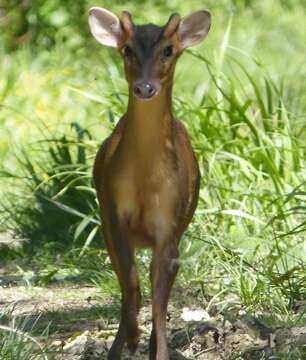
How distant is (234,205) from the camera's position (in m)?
7.68

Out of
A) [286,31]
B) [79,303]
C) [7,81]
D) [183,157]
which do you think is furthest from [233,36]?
[183,157]

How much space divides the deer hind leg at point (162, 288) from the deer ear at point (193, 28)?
0.87 meters

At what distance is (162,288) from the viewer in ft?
18.3

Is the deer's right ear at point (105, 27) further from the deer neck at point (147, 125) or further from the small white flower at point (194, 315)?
the small white flower at point (194, 315)

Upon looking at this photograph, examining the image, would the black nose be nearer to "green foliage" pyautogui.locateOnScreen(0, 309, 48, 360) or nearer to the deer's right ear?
the deer's right ear

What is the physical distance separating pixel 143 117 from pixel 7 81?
5.91 m

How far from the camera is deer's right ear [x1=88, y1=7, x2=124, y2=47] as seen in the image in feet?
19.3

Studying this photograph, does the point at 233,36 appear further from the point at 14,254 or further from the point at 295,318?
the point at 295,318

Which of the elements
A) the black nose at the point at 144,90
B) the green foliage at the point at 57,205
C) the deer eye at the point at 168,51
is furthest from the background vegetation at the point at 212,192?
the black nose at the point at 144,90

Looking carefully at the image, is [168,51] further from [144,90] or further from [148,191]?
[148,191]

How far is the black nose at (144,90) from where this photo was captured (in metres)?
5.34

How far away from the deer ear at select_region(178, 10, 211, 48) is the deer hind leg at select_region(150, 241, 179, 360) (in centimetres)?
87

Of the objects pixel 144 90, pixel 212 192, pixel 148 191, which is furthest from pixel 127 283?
pixel 212 192

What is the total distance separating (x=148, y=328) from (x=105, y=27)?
4.73ft
